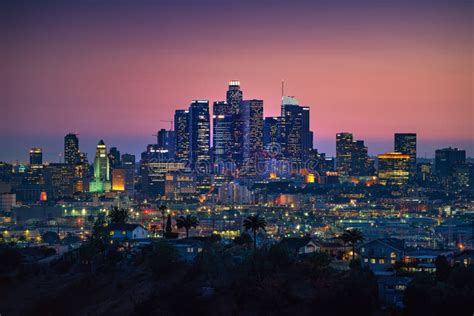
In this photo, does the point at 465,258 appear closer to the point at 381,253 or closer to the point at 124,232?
the point at 381,253

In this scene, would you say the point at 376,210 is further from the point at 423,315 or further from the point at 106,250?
the point at 423,315

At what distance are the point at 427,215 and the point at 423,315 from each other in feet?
387

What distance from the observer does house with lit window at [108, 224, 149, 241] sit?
191ft

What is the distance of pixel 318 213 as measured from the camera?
493ft

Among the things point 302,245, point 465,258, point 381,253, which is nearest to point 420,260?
point 381,253

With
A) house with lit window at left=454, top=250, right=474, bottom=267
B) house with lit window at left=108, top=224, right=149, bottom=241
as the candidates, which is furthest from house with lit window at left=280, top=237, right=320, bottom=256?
house with lit window at left=108, top=224, right=149, bottom=241

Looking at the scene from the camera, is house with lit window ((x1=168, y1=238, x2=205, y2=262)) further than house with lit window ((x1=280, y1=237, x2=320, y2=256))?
No

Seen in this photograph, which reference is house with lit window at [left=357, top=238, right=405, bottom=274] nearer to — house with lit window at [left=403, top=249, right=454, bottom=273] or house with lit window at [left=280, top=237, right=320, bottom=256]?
house with lit window at [left=403, top=249, right=454, bottom=273]

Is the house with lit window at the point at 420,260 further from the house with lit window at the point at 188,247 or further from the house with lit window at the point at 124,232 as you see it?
the house with lit window at the point at 124,232

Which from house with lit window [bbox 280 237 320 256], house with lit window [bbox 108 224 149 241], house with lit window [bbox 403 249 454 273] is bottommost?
house with lit window [bbox 403 249 454 273]

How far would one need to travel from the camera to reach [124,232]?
59125 mm

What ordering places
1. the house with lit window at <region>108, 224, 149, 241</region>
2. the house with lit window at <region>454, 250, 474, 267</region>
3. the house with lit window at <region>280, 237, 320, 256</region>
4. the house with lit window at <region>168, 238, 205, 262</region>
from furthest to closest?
the house with lit window at <region>108, 224, 149, 241</region>
the house with lit window at <region>280, 237, 320, 256</region>
the house with lit window at <region>168, 238, 205, 262</region>
the house with lit window at <region>454, 250, 474, 267</region>

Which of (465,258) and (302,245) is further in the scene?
(302,245)

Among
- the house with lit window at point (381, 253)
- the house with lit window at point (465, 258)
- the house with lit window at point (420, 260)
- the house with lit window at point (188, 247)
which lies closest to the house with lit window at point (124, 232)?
the house with lit window at point (188, 247)
